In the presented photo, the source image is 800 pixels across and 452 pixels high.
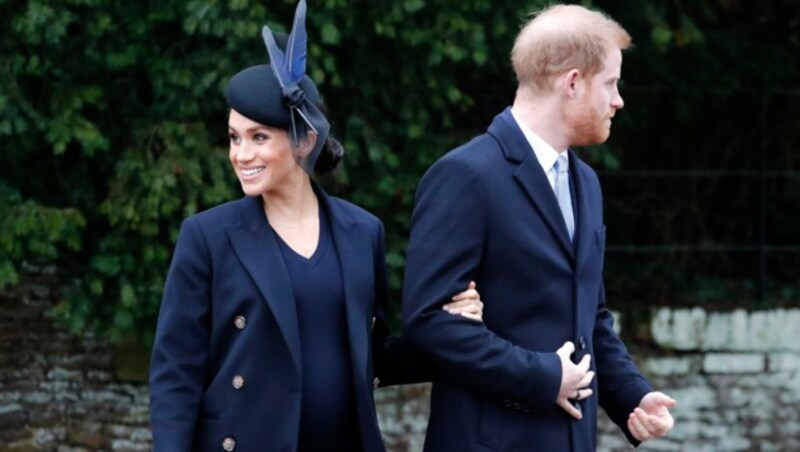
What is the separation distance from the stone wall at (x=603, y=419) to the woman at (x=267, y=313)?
14.6ft

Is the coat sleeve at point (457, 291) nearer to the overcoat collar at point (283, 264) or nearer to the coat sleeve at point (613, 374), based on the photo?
the overcoat collar at point (283, 264)

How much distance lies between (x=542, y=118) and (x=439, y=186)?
33 cm

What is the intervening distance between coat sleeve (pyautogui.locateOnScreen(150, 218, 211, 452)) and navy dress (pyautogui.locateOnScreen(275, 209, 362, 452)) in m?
0.22

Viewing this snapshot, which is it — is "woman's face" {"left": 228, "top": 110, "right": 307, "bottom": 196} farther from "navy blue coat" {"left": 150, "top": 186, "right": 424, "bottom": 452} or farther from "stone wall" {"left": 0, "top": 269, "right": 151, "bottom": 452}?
"stone wall" {"left": 0, "top": 269, "right": 151, "bottom": 452}

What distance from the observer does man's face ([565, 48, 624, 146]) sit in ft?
14.1

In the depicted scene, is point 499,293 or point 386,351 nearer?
point 499,293

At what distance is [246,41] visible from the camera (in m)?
7.46

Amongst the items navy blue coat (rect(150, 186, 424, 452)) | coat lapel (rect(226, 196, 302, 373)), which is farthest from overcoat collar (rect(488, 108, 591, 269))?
coat lapel (rect(226, 196, 302, 373))

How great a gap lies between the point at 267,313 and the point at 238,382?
181 mm

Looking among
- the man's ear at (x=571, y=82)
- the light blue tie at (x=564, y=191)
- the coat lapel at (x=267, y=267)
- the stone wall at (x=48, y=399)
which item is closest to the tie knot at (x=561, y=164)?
the light blue tie at (x=564, y=191)

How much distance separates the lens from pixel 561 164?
14.5ft

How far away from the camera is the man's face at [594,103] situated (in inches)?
169

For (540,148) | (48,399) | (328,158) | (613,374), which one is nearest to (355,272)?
(328,158)

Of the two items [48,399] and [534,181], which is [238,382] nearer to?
→ [534,181]
